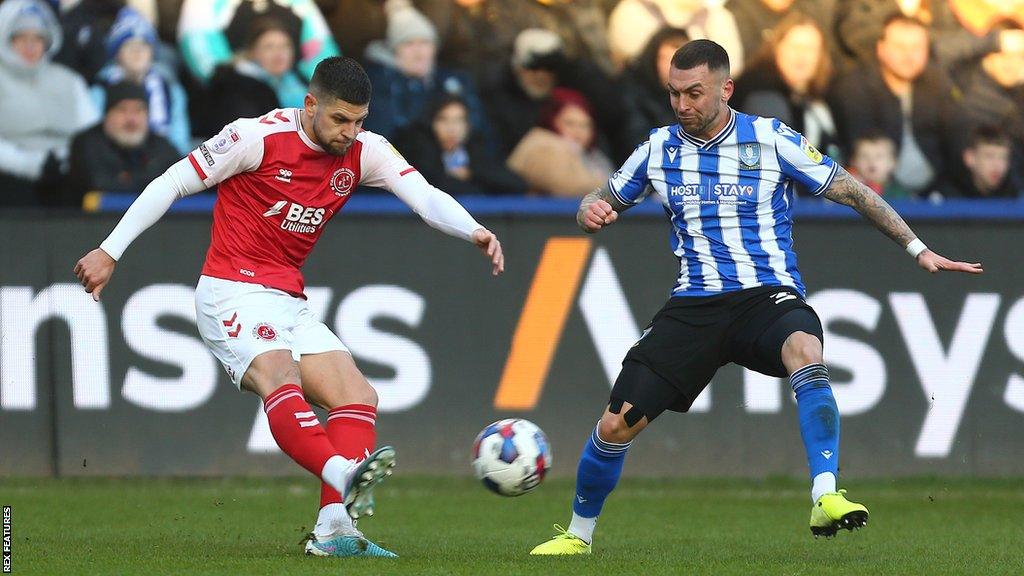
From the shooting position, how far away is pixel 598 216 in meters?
7.32

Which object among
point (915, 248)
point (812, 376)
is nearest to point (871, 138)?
point (915, 248)

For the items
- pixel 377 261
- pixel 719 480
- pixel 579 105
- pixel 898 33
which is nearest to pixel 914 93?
pixel 898 33

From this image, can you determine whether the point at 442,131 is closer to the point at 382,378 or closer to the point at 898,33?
the point at 382,378

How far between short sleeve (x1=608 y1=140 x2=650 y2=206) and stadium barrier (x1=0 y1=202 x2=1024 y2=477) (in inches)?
143

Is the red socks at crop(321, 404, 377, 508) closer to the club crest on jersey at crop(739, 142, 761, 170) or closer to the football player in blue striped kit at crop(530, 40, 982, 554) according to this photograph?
the football player in blue striped kit at crop(530, 40, 982, 554)

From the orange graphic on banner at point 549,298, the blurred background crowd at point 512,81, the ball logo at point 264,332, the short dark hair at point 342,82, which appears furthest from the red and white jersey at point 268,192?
the blurred background crowd at point 512,81

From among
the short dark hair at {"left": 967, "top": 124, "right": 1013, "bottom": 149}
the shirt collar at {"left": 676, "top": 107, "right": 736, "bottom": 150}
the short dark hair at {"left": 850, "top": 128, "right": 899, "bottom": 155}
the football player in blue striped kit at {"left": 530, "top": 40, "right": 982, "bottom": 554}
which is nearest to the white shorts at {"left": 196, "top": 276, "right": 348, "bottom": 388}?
the football player in blue striped kit at {"left": 530, "top": 40, "right": 982, "bottom": 554}

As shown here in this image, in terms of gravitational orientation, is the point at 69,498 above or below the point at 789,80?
below

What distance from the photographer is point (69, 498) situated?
1020cm

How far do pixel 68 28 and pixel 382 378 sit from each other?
3470 millimetres

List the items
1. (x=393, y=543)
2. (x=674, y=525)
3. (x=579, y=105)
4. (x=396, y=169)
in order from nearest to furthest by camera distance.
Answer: (x=396, y=169)
(x=393, y=543)
(x=674, y=525)
(x=579, y=105)

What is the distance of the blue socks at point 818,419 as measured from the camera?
690cm

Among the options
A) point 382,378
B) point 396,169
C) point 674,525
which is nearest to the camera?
point 396,169

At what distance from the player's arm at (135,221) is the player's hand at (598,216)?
1.72 m
